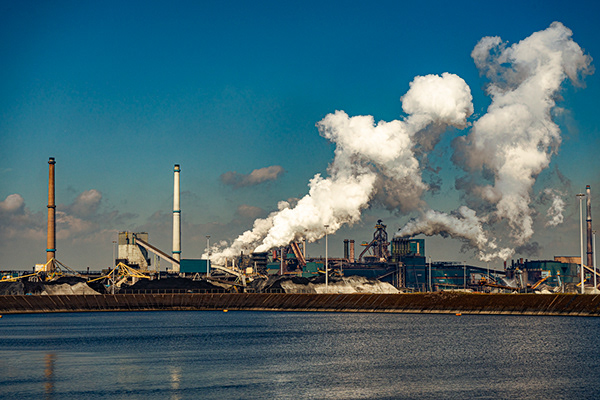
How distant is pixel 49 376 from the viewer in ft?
197

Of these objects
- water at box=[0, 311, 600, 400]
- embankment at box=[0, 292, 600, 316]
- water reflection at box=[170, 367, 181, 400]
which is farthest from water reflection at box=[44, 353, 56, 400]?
embankment at box=[0, 292, 600, 316]

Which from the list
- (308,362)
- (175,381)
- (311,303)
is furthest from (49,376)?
(311,303)

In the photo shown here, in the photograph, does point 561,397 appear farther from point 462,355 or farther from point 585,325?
point 585,325

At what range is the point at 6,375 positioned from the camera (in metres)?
60.5

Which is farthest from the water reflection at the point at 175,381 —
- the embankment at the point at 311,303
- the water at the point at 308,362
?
the embankment at the point at 311,303

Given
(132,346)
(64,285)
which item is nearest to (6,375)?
(132,346)

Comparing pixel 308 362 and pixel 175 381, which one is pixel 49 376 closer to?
pixel 175 381

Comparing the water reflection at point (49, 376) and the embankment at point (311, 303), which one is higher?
the embankment at point (311, 303)

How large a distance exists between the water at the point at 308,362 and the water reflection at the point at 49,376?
0.31ft

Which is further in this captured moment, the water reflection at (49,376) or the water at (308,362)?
the water at (308,362)

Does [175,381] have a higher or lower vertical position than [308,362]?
higher

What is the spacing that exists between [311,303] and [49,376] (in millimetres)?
107313

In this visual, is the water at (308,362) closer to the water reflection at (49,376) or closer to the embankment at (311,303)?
the water reflection at (49,376)

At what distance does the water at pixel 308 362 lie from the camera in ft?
171
